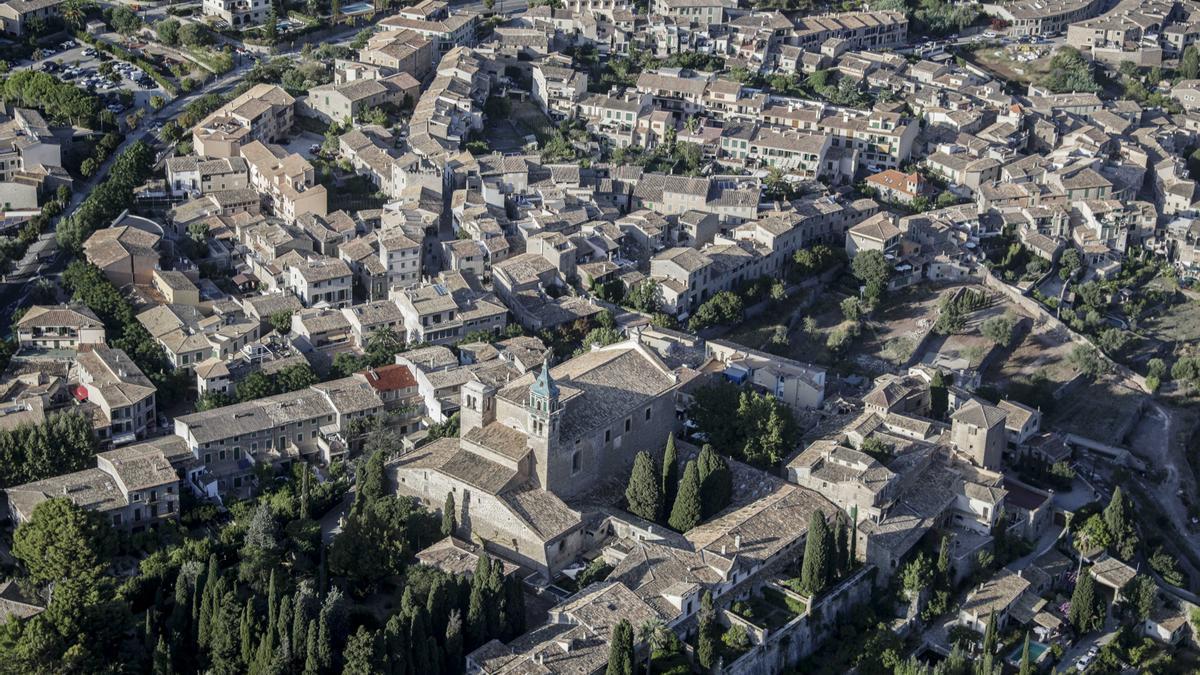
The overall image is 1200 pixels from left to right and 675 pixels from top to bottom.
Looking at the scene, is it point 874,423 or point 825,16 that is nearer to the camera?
point 874,423

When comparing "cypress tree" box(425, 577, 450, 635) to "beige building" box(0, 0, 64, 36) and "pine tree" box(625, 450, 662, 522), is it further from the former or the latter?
"beige building" box(0, 0, 64, 36)

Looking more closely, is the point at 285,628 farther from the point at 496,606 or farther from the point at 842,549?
the point at 842,549

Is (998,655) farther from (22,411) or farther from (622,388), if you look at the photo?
(22,411)

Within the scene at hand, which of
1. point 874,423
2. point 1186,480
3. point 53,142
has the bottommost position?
point 1186,480

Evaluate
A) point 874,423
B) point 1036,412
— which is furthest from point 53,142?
point 1036,412

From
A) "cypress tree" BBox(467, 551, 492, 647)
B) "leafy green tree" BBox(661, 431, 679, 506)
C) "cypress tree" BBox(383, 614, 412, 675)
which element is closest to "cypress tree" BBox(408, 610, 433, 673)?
"cypress tree" BBox(383, 614, 412, 675)

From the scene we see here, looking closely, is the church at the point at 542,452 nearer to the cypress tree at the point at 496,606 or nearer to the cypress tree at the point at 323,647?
the cypress tree at the point at 496,606

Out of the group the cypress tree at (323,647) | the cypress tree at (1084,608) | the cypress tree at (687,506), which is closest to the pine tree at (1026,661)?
the cypress tree at (1084,608)
